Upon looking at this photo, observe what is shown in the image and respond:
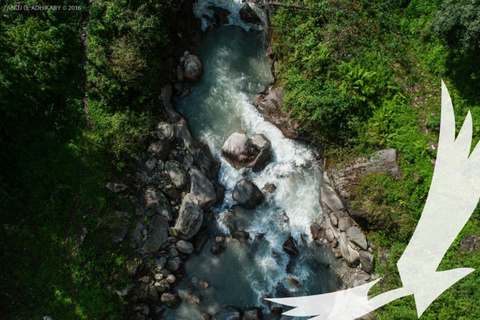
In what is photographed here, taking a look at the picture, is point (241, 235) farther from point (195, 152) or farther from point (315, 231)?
point (195, 152)

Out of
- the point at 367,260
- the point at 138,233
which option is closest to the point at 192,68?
the point at 138,233

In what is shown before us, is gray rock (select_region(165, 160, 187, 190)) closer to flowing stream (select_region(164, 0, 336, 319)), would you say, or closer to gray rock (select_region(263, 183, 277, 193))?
flowing stream (select_region(164, 0, 336, 319))

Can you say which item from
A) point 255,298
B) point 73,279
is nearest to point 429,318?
point 255,298

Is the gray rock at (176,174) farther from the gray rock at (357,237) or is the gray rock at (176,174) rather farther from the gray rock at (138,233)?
the gray rock at (357,237)

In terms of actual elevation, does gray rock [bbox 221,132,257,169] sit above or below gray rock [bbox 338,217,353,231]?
above

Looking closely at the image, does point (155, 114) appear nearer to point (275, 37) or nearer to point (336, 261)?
point (275, 37)

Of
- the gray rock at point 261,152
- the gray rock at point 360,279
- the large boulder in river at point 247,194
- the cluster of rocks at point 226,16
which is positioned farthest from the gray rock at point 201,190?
the cluster of rocks at point 226,16

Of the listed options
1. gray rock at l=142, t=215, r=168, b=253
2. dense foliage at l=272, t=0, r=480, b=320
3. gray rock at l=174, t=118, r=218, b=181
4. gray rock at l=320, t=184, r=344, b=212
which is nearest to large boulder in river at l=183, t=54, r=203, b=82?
gray rock at l=174, t=118, r=218, b=181
